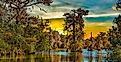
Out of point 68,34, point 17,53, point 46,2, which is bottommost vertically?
point 68,34

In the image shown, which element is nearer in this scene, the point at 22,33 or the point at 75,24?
the point at 22,33

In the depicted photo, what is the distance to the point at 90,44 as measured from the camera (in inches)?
5522

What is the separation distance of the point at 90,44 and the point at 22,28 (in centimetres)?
7161

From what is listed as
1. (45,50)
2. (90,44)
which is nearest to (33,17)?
(45,50)

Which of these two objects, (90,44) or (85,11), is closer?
(85,11)

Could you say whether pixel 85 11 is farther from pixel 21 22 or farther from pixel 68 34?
pixel 21 22

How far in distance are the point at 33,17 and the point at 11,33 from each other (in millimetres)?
18308

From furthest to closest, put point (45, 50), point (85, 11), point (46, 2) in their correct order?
point (85, 11) → point (45, 50) → point (46, 2)

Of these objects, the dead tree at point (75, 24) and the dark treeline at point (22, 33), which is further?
the dead tree at point (75, 24)

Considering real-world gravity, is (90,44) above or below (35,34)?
below

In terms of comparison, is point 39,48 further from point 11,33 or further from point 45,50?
point 11,33

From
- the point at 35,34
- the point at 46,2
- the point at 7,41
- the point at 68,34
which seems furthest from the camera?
the point at 68,34

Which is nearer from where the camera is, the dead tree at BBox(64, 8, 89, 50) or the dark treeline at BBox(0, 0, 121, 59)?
the dark treeline at BBox(0, 0, 121, 59)

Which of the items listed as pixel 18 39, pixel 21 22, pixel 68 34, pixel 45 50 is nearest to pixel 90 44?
pixel 68 34
